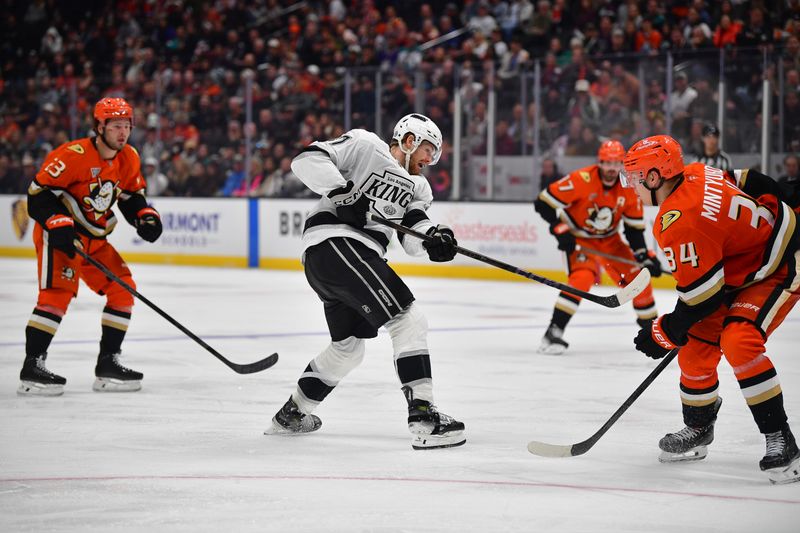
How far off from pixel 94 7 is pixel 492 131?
357 inches

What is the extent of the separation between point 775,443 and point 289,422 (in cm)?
162

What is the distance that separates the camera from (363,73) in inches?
488

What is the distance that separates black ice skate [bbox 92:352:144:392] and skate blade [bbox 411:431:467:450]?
1716 mm

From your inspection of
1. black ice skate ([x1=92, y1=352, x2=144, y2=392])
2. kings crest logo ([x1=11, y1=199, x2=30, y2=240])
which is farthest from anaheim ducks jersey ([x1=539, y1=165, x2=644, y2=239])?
kings crest logo ([x1=11, y1=199, x2=30, y2=240])

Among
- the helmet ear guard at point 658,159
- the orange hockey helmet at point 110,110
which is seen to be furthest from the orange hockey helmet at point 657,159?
the orange hockey helmet at point 110,110

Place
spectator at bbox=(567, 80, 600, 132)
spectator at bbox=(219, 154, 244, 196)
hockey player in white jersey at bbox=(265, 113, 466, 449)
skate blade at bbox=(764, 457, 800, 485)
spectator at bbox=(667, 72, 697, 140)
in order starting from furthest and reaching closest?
1. spectator at bbox=(219, 154, 244, 196)
2. spectator at bbox=(567, 80, 600, 132)
3. spectator at bbox=(667, 72, 697, 140)
4. hockey player in white jersey at bbox=(265, 113, 466, 449)
5. skate blade at bbox=(764, 457, 800, 485)

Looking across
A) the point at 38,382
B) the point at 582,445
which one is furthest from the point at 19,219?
the point at 582,445

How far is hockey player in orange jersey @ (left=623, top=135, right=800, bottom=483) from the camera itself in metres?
3.43

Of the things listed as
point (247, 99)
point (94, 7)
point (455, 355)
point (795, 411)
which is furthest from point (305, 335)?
point (94, 7)

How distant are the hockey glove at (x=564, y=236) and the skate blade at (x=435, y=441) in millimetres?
3194

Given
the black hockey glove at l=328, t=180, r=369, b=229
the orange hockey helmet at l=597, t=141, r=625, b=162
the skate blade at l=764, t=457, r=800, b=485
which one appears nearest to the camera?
the skate blade at l=764, t=457, r=800, b=485

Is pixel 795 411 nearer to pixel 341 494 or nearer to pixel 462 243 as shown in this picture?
pixel 341 494

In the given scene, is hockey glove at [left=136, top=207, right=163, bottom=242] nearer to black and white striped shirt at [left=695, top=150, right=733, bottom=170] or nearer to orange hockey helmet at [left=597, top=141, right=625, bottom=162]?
orange hockey helmet at [left=597, top=141, right=625, bottom=162]

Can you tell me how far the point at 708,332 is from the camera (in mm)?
3643
